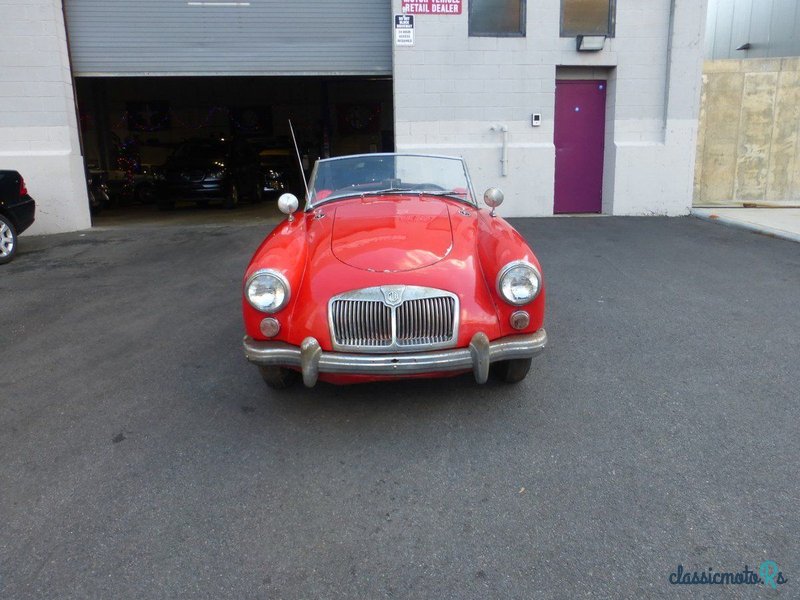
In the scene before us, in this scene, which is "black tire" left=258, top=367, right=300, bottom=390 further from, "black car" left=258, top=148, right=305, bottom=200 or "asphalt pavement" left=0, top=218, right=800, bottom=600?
"black car" left=258, top=148, right=305, bottom=200

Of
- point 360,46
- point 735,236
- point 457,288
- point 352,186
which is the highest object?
point 360,46

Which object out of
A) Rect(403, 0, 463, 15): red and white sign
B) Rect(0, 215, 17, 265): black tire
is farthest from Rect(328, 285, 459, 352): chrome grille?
Rect(403, 0, 463, 15): red and white sign

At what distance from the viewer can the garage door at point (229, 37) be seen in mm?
10828

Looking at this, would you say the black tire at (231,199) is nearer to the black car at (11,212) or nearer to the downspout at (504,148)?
the black car at (11,212)

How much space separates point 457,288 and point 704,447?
A: 1460 mm

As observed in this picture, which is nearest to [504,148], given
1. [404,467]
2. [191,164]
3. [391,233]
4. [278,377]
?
[191,164]

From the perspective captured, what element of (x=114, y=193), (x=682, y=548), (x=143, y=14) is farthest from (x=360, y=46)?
(x=682, y=548)

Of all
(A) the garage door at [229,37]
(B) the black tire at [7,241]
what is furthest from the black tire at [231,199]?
(B) the black tire at [7,241]

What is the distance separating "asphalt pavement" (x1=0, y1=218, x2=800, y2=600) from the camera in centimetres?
229

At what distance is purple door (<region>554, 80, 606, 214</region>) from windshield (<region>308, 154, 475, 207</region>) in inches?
294

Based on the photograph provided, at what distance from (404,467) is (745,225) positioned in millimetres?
8924

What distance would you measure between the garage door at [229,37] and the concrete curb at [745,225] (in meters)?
6.28

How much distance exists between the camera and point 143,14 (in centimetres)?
1084

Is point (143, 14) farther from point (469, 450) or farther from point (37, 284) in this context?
point (469, 450)
